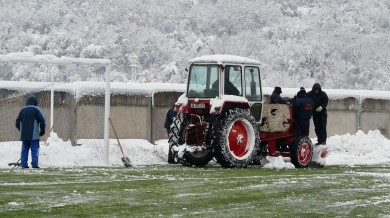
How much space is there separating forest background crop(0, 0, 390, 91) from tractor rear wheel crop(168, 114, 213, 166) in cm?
4790

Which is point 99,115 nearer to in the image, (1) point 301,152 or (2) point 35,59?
(2) point 35,59

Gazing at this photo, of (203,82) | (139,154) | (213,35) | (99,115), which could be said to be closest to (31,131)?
(203,82)

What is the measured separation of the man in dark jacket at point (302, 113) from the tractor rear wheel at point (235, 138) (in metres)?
1.45

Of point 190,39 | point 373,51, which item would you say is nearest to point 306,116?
point 373,51

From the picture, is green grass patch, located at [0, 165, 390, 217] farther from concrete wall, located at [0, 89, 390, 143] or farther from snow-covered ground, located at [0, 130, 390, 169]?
concrete wall, located at [0, 89, 390, 143]

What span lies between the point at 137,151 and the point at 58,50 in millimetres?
58794

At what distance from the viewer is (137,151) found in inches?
781

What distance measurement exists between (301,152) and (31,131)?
5.70 metres

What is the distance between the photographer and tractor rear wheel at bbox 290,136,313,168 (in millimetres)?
17016

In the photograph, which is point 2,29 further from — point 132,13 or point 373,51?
point 373,51

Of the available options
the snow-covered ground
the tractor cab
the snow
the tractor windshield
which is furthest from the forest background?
the tractor cab

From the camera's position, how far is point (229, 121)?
1619 cm

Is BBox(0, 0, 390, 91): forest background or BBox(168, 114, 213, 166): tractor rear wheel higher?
BBox(0, 0, 390, 91): forest background

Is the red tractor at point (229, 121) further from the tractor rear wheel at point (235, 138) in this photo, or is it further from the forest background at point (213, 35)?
the forest background at point (213, 35)
